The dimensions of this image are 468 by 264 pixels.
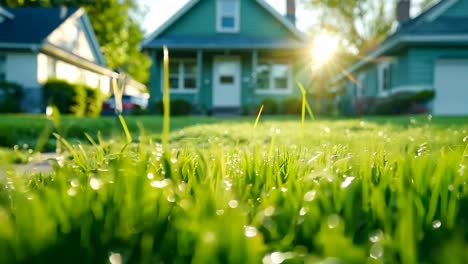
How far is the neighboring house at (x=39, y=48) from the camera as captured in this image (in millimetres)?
23812

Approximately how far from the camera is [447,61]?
758 inches

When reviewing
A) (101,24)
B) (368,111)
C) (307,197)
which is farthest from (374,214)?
(101,24)

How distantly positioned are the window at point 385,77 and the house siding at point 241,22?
4995mm

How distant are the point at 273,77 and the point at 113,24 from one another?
23.5 meters

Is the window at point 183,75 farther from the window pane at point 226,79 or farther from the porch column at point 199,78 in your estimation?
the window pane at point 226,79

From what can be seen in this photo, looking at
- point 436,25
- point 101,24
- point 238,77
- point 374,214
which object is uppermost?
point 101,24

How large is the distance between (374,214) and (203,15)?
24.7 m

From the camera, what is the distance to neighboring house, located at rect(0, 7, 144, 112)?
23812 mm

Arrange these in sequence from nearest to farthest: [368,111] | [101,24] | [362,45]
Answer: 1. [368,111]
2. [101,24]
3. [362,45]

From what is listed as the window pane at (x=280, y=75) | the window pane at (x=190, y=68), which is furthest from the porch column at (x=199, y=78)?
the window pane at (x=280, y=75)

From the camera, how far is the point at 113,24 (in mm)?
43656

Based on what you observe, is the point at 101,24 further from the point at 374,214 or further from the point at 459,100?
the point at 374,214

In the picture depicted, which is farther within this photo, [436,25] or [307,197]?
[436,25]

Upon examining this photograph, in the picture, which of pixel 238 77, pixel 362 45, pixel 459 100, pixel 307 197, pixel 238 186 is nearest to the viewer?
pixel 307 197
